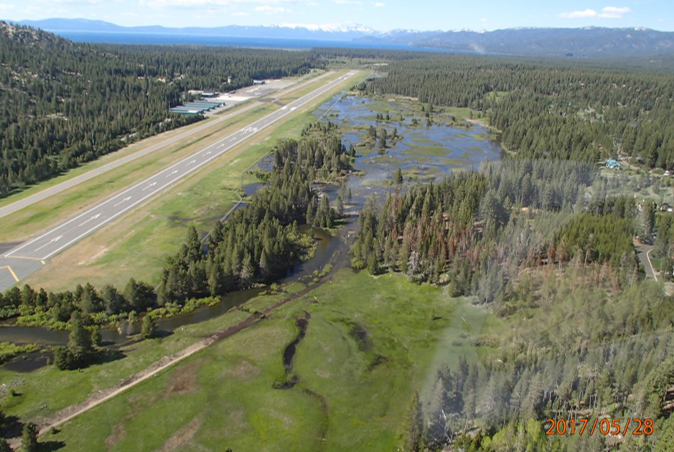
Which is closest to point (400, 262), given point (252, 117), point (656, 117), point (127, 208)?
point (127, 208)

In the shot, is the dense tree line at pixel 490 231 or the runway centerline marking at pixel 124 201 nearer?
the dense tree line at pixel 490 231

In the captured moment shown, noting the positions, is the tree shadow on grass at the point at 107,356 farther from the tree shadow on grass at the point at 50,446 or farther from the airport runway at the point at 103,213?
the airport runway at the point at 103,213

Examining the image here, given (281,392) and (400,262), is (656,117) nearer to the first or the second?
(400,262)

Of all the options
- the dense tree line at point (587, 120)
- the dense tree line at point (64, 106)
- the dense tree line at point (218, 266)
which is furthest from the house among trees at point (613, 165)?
the dense tree line at point (64, 106)

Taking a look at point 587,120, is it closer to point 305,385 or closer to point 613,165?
point 613,165
